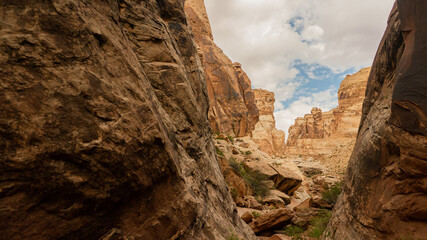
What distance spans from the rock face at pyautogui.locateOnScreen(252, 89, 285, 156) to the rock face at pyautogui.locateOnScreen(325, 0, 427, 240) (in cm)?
4957

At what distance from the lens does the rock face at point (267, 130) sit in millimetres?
57688

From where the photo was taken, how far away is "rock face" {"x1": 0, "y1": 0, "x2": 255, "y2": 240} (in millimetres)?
2203

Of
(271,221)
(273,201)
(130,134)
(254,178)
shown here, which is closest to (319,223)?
(271,221)

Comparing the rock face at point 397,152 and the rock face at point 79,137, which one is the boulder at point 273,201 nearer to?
the rock face at point 397,152

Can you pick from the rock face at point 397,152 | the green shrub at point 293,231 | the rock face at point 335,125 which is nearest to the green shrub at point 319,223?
the green shrub at point 293,231

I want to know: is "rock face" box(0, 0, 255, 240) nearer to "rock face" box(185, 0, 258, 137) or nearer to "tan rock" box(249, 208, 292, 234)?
"tan rock" box(249, 208, 292, 234)

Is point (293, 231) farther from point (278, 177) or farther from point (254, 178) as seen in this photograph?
point (278, 177)

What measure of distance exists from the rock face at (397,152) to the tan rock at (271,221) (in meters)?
2.98

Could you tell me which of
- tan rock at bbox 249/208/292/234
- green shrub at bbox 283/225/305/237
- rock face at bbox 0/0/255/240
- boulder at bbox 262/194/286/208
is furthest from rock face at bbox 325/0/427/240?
boulder at bbox 262/194/286/208

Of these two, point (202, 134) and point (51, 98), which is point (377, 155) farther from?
point (51, 98)

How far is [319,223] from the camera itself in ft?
32.6

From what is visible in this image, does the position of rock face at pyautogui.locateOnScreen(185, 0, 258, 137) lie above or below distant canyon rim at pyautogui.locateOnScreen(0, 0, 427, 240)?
above

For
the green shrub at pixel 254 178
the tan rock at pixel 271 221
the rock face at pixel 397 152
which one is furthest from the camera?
the green shrub at pixel 254 178

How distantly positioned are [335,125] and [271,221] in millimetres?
71985
